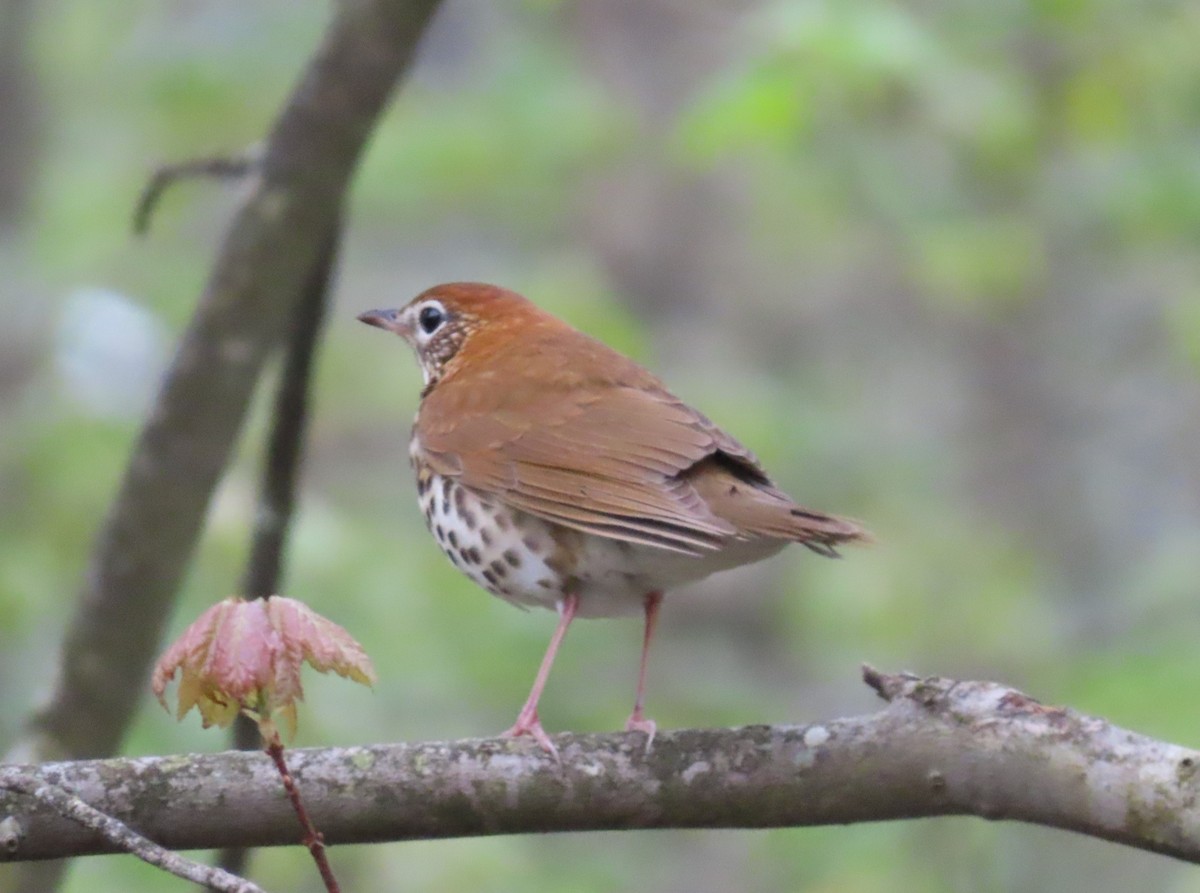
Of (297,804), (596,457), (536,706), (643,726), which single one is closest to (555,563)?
(596,457)

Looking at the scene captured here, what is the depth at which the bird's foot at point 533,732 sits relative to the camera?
8.26ft

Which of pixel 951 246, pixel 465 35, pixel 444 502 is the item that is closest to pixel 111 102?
pixel 465 35

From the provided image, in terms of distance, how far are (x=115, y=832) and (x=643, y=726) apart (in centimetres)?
110

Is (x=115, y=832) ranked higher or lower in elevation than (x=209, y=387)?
lower

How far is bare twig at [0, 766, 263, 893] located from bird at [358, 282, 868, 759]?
2.85ft

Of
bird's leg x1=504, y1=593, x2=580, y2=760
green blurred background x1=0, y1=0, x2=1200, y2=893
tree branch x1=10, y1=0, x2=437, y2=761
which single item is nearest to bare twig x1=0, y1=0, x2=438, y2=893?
tree branch x1=10, y1=0, x2=437, y2=761

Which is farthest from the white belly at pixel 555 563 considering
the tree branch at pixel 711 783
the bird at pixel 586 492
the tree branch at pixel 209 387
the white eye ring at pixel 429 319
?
the white eye ring at pixel 429 319

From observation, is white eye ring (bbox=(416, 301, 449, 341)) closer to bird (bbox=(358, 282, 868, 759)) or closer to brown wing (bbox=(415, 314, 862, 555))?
brown wing (bbox=(415, 314, 862, 555))

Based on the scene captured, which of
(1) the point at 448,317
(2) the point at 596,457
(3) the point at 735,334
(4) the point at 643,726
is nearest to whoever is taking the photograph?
(4) the point at 643,726

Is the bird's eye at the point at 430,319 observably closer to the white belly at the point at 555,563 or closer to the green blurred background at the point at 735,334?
the white belly at the point at 555,563

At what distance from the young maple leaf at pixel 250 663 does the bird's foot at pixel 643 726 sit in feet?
1.98

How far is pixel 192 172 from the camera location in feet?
12.4

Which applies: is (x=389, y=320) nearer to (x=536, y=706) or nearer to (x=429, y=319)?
(x=429, y=319)

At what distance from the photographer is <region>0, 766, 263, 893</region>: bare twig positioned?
6.34 ft
